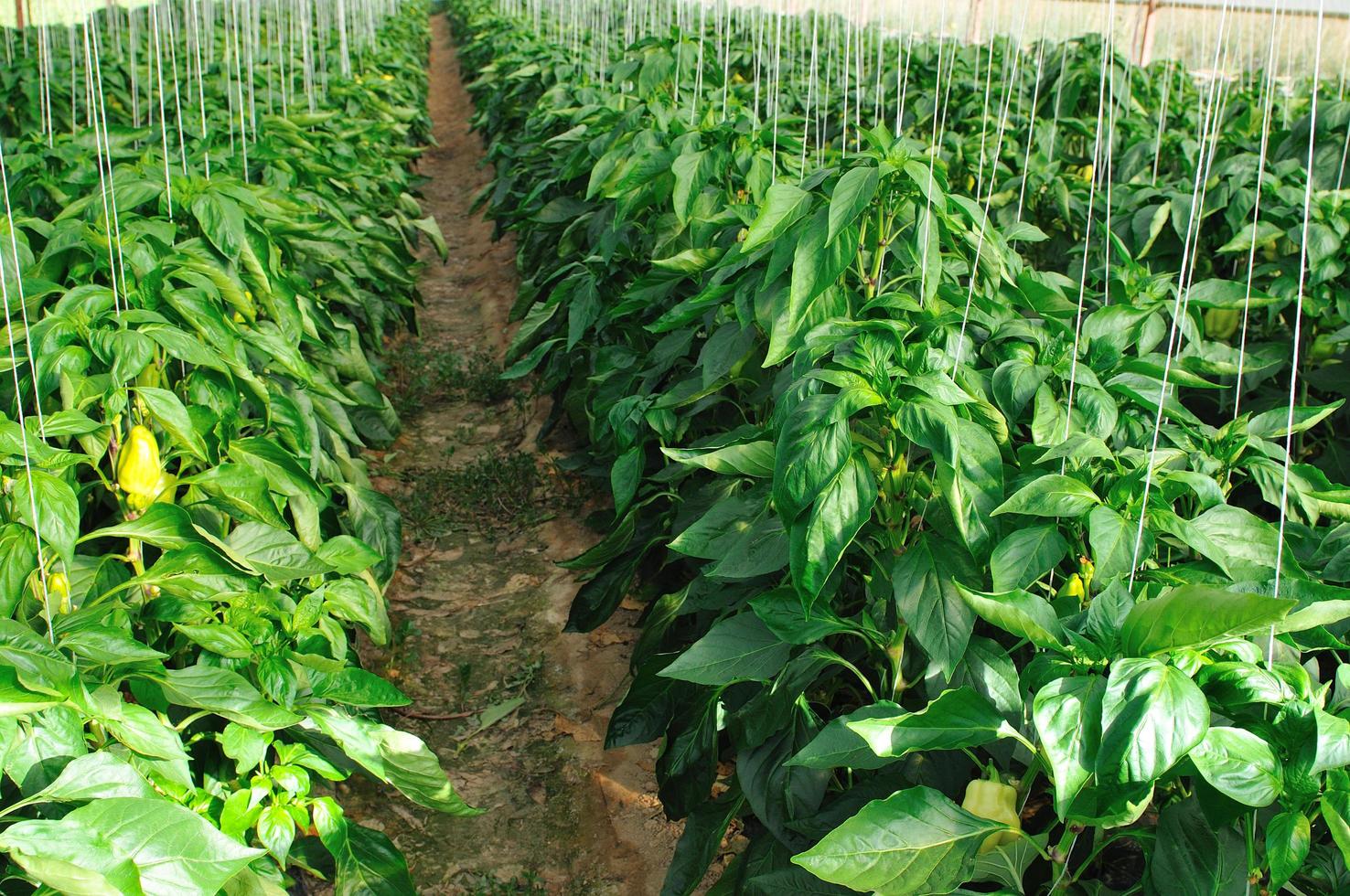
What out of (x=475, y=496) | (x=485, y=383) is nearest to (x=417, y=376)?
(x=485, y=383)

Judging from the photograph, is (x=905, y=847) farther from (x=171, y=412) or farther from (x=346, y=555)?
(x=171, y=412)

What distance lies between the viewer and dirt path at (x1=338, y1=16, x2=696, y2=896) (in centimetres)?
257

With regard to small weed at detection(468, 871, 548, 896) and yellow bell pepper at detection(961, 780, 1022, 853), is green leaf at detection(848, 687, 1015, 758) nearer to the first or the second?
yellow bell pepper at detection(961, 780, 1022, 853)

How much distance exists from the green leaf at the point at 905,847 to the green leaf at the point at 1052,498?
0.39 m

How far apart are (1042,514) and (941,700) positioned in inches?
14.4

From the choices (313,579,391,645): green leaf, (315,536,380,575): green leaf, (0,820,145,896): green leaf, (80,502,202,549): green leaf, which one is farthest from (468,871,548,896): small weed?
(0,820,145,896): green leaf

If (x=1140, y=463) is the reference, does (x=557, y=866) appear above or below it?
below

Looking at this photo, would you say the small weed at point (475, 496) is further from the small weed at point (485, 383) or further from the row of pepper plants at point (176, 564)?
Result: the row of pepper plants at point (176, 564)

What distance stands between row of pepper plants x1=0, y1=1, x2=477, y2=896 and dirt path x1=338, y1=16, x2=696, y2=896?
30 centimetres

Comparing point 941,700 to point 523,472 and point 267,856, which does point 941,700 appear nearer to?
point 267,856

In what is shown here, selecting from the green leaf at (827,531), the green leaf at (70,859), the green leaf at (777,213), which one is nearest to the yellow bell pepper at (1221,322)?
the green leaf at (777,213)

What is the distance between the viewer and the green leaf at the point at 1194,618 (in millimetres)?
1127

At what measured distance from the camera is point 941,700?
4.27ft

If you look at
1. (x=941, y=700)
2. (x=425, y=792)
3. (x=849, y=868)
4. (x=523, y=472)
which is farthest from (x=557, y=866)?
(x=523, y=472)
